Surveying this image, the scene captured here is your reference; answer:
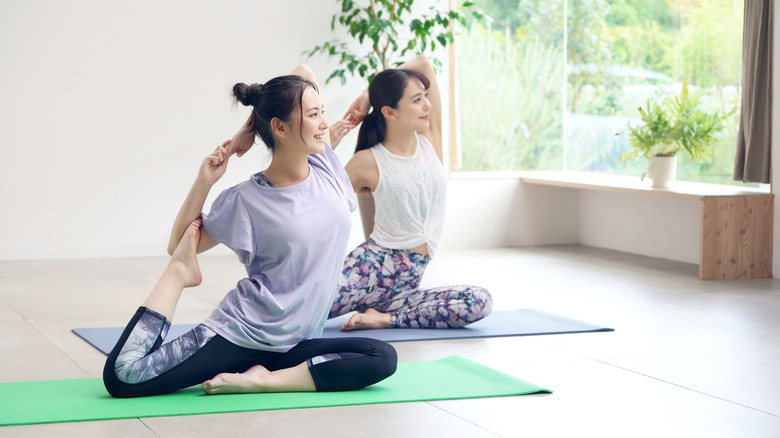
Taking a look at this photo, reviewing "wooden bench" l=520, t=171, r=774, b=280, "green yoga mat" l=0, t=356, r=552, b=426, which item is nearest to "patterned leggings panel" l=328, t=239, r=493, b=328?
"green yoga mat" l=0, t=356, r=552, b=426

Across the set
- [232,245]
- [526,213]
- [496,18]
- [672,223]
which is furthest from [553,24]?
[232,245]

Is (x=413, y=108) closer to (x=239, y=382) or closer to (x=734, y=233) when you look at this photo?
(x=239, y=382)

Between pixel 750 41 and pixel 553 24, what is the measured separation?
1772 mm

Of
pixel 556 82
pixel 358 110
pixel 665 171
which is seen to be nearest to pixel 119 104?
pixel 358 110

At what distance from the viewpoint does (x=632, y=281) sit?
187 inches

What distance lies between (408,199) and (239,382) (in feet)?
4.00

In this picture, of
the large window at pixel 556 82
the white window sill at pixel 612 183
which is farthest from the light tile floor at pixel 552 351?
the large window at pixel 556 82

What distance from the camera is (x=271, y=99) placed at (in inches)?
98.7

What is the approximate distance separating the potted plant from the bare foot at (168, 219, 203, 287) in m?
3.24

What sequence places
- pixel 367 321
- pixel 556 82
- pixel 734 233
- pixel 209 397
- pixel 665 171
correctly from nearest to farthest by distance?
pixel 209 397 < pixel 367 321 < pixel 734 233 < pixel 665 171 < pixel 556 82

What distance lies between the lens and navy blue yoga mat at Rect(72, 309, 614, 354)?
330 centimetres

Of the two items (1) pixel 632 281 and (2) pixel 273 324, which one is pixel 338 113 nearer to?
(1) pixel 632 281

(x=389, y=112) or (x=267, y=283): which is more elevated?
(x=389, y=112)

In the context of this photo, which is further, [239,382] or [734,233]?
[734,233]
